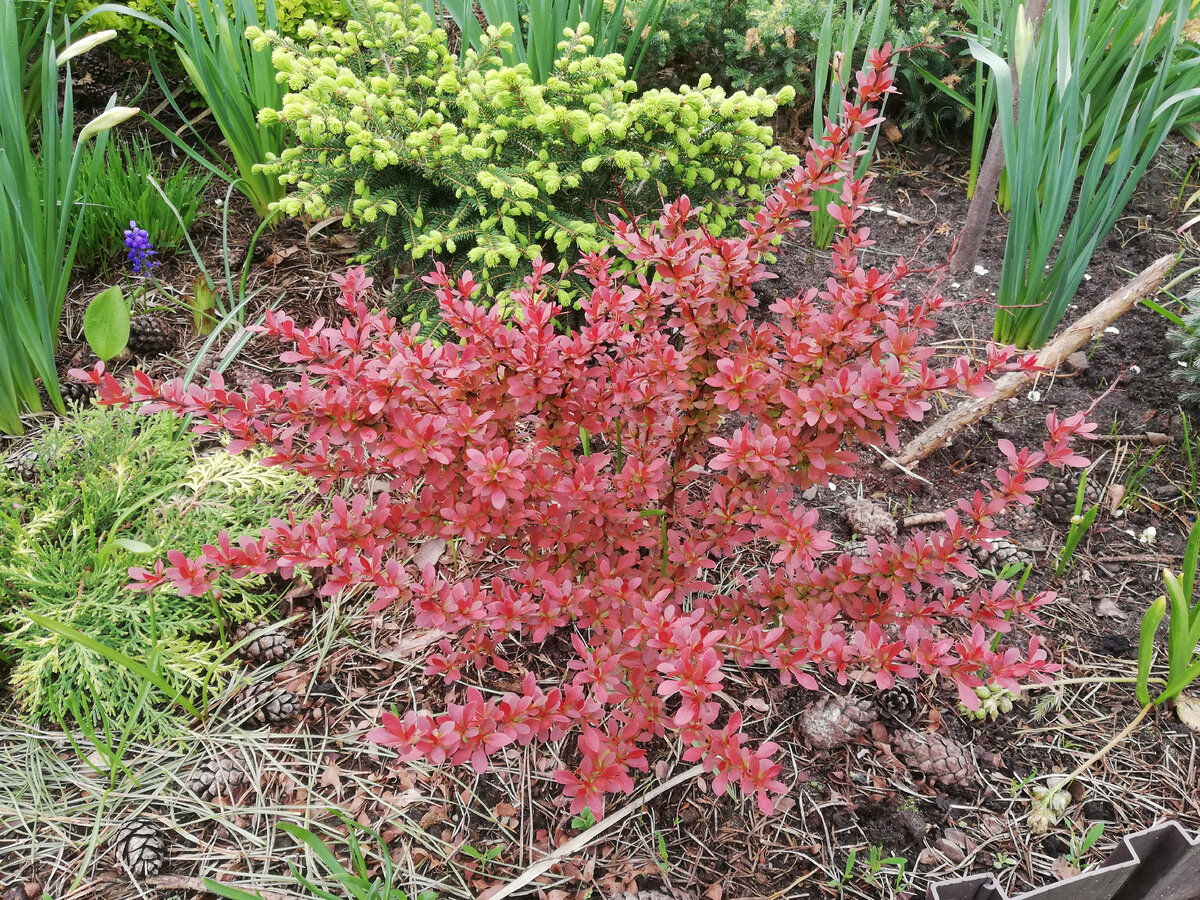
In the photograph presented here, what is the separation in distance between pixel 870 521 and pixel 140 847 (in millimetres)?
1721

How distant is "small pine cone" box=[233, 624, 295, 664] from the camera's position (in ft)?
5.70

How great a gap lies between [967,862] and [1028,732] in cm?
35

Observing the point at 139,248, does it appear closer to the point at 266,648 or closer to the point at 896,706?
the point at 266,648

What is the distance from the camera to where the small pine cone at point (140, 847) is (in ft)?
4.62

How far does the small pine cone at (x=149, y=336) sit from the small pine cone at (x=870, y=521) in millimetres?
2108

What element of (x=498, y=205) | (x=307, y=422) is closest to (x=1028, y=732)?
(x=307, y=422)

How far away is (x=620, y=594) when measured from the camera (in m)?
1.38

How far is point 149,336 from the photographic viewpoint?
7.73 ft

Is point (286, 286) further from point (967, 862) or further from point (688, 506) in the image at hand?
point (967, 862)

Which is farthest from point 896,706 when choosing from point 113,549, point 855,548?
point 113,549

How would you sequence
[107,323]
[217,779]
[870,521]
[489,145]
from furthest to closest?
1. [489,145]
2. [870,521]
3. [107,323]
4. [217,779]

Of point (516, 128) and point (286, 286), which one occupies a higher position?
point (516, 128)

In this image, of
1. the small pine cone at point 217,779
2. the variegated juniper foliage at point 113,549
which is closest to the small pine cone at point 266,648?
the variegated juniper foliage at point 113,549

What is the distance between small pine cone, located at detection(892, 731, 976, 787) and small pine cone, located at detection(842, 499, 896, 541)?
0.48 m
